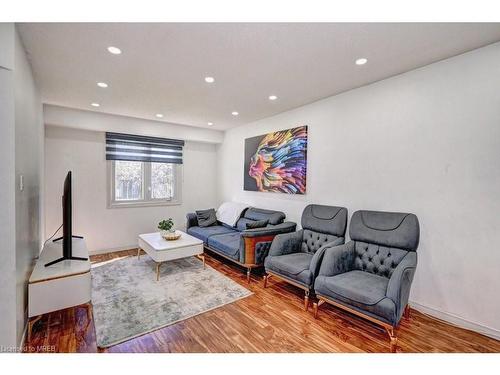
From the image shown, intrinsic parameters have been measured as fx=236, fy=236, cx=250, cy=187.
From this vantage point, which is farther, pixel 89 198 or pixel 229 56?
pixel 89 198

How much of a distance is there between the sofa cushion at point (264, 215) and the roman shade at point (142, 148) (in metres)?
2.08

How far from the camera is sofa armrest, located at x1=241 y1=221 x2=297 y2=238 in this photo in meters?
3.37

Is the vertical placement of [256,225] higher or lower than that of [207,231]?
higher

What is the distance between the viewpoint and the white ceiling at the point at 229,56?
1912 mm

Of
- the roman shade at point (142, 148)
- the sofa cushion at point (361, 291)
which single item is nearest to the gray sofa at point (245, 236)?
the sofa cushion at point (361, 291)

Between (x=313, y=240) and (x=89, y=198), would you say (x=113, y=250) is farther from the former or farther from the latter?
(x=313, y=240)

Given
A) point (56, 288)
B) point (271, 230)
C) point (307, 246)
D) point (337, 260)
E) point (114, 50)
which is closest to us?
point (56, 288)

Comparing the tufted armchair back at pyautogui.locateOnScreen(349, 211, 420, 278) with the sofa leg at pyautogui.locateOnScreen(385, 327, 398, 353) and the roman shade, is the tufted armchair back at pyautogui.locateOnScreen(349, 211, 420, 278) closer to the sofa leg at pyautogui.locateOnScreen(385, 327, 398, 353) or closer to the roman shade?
the sofa leg at pyautogui.locateOnScreen(385, 327, 398, 353)

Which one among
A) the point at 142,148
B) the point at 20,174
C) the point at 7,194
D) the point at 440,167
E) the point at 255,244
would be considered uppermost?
the point at 142,148

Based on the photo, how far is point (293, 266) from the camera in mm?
2762

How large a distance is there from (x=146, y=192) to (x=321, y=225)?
12.1 ft

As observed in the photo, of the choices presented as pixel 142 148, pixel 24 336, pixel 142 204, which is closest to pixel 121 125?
pixel 142 148

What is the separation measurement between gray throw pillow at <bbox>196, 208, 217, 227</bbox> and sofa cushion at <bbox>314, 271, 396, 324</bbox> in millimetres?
2793
